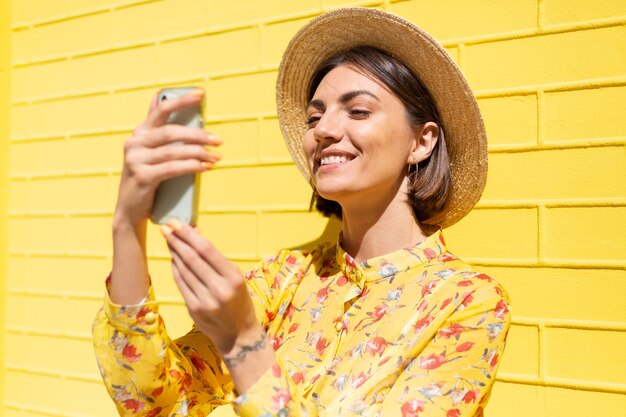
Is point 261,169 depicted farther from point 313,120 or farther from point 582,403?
point 582,403

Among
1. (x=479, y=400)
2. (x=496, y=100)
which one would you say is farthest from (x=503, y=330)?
(x=496, y=100)

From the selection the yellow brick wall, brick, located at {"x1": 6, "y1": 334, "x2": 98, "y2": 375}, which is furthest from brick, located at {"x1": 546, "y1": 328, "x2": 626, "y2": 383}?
brick, located at {"x1": 6, "y1": 334, "x2": 98, "y2": 375}

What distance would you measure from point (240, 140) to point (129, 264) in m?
1.49

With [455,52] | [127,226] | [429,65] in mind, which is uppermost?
[455,52]

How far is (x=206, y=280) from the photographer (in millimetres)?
1353

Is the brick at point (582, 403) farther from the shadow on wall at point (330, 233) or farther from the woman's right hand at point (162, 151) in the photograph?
the woman's right hand at point (162, 151)

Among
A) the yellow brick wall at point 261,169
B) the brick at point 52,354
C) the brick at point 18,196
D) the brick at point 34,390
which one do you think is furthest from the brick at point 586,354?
the brick at point 18,196

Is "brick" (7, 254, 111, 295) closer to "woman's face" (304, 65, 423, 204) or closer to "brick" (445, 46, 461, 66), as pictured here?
"woman's face" (304, 65, 423, 204)

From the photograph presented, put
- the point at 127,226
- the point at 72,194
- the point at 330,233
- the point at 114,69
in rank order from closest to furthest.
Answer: the point at 127,226, the point at 330,233, the point at 114,69, the point at 72,194

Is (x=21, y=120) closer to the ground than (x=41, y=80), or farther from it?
closer to the ground

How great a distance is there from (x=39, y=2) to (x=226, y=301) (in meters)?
2.90

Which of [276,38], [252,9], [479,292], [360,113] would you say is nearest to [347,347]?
[479,292]

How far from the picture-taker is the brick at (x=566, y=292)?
219 centimetres

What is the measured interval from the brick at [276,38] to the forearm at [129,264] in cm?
149
